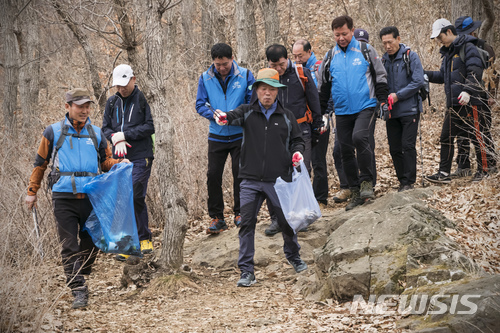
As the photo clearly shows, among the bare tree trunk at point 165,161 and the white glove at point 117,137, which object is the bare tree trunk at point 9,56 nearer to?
the white glove at point 117,137

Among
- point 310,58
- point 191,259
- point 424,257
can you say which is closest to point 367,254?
point 424,257

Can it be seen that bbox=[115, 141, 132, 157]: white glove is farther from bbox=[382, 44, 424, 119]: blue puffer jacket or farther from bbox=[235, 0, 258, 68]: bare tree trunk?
bbox=[235, 0, 258, 68]: bare tree trunk

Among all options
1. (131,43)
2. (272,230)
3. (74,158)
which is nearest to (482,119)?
(272,230)

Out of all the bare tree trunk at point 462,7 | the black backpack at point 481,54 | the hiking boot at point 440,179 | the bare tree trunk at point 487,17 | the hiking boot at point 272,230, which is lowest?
the hiking boot at point 272,230

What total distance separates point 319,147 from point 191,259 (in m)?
2.69

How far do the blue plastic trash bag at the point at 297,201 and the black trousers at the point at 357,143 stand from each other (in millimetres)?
1445

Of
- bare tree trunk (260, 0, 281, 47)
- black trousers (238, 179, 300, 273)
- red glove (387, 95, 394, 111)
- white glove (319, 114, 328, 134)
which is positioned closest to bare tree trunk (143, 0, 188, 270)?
black trousers (238, 179, 300, 273)

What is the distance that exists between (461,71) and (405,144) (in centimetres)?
144

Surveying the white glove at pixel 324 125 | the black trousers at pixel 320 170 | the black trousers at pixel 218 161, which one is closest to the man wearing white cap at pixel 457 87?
the black trousers at pixel 320 170

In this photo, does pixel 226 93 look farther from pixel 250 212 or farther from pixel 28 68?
pixel 28 68

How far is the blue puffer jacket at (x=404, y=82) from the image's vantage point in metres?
7.09

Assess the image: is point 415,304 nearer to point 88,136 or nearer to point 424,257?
point 424,257

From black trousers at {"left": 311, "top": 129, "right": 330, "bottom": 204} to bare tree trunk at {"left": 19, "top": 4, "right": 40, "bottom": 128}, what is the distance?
7577 millimetres

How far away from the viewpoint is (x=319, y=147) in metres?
8.02
